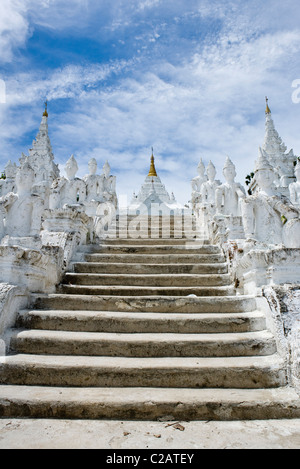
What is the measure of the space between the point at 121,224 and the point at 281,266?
6.30 metres

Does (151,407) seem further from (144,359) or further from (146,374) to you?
(144,359)

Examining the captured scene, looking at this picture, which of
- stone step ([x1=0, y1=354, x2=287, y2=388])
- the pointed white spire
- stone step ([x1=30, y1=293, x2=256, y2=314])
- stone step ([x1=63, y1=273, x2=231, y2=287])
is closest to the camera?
stone step ([x1=0, y1=354, x2=287, y2=388])

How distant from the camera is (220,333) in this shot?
11.3 ft

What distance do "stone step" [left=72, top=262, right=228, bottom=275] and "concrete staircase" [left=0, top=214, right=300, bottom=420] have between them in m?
0.72

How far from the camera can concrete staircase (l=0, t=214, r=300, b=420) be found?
2492 mm

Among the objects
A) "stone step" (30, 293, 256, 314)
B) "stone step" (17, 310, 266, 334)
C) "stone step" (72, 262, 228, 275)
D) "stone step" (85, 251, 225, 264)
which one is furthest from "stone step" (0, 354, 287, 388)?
"stone step" (85, 251, 225, 264)

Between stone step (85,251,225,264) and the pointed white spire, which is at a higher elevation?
the pointed white spire

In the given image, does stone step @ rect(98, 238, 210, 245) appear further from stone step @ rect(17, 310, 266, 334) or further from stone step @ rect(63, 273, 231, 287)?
stone step @ rect(17, 310, 266, 334)

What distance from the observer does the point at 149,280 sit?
473 cm

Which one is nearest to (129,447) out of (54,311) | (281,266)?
(54,311)

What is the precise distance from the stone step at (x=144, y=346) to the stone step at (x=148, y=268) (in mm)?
1952

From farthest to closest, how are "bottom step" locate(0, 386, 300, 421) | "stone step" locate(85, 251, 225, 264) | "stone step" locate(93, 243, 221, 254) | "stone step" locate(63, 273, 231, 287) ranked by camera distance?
"stone step" locate(93, 243, 221, 254)
"stone step" locate(85, 251, 225, 264)
"stone step" locate(63, 273, 231, 287)
"bottom step" locate(0, 386, 300, 421)

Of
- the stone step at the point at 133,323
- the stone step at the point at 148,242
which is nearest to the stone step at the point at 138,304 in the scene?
the stone step at the point at 133,323
